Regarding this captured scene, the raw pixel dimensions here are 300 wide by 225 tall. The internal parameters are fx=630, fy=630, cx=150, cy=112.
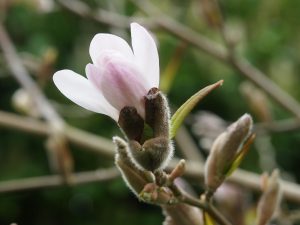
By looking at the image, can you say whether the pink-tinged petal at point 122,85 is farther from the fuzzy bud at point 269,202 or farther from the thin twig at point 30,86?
the thin twig at point 30,86

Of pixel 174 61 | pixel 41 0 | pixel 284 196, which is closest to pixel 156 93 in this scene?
pixel 284 196

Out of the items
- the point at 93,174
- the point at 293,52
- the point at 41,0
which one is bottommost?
the point at 293,52

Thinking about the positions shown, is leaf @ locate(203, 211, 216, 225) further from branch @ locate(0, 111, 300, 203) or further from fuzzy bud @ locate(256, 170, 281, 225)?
branch @ locate(0, 111, 300, 203)

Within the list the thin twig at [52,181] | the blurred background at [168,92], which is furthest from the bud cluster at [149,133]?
the blurred background at [168,92]

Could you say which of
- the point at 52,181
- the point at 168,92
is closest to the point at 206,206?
the point at 52,181

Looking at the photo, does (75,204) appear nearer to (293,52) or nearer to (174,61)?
(293,52)

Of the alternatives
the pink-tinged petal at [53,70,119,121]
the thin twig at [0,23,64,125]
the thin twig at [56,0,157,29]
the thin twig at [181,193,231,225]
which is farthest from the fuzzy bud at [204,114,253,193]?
the thin twig at [56,0,157,29]

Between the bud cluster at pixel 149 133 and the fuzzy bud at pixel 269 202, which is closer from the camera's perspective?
the bud cluster at pixel 149 133
